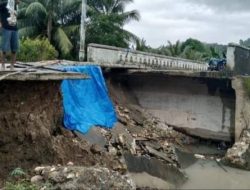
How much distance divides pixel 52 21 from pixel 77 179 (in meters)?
17.8

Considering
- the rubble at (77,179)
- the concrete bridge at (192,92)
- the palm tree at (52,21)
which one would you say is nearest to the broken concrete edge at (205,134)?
the concrete bridge at (192,92)

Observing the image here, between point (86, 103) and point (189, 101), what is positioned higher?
point (86, 103)

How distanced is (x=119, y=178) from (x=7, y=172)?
1935 millimetres

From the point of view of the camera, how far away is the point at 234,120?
16859 mm

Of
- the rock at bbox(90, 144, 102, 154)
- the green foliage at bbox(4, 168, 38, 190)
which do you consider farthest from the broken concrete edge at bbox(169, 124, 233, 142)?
the green foliage at bbox(4, 168, 38, 190)

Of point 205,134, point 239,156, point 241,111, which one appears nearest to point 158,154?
point 239,156

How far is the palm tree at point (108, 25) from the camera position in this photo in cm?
2467

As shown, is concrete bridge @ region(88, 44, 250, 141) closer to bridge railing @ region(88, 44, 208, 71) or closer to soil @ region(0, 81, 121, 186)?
bridge railing @ region(88, 44, 208, 71)

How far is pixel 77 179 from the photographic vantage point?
280 inches

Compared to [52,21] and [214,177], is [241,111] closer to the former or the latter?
[214,177]

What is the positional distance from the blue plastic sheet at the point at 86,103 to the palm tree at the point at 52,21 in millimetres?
9916

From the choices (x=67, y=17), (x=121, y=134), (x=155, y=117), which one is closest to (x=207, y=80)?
(x=155, y=117)

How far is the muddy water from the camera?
12.5 meters

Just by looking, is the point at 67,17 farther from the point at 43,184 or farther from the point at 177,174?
the point at 43,184
